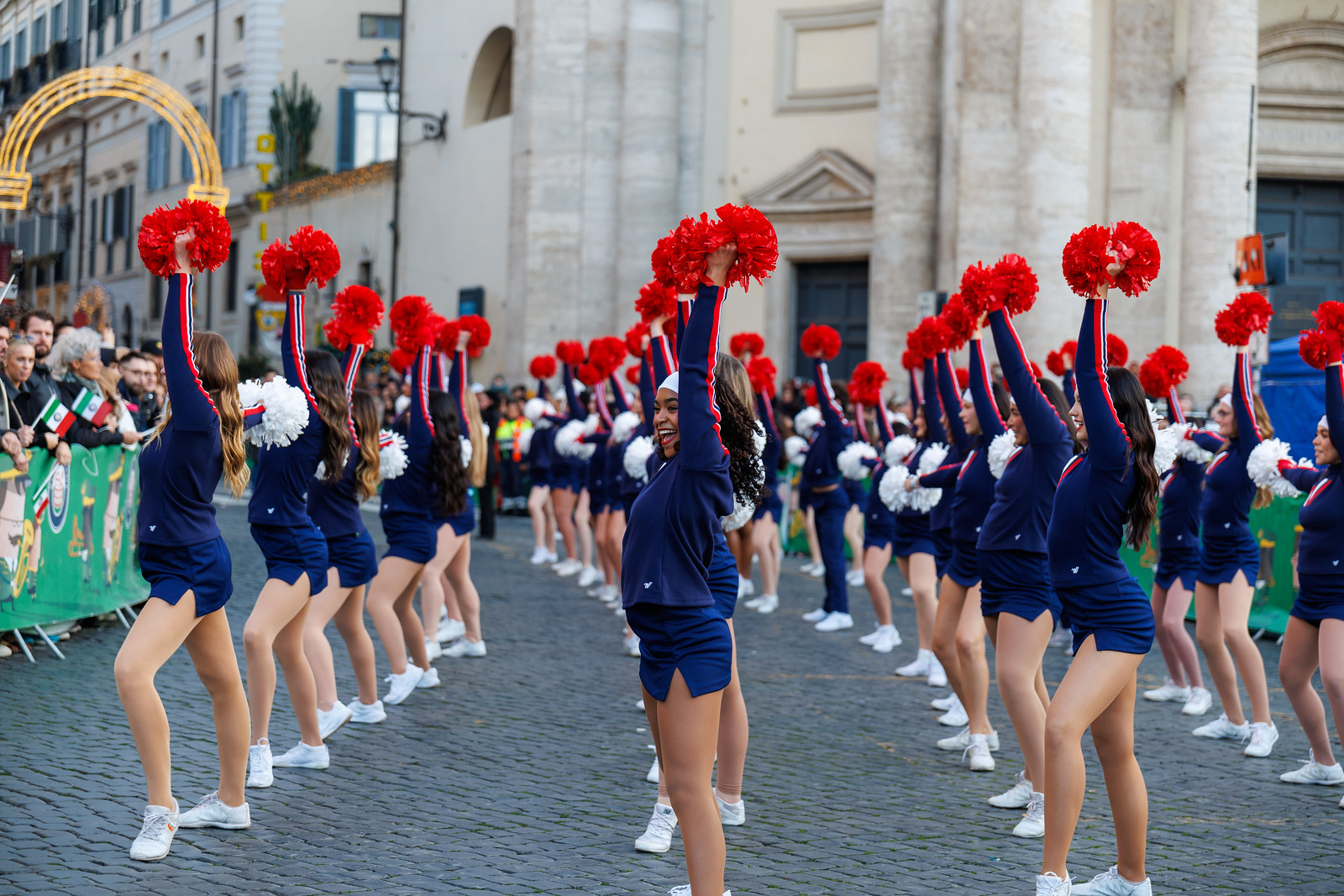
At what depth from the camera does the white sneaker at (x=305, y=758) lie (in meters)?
6.94

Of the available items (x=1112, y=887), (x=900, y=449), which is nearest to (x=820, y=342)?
(x=900, y=449)

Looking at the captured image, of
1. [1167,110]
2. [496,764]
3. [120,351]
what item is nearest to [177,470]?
[496,764]

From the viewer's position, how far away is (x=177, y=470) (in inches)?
221

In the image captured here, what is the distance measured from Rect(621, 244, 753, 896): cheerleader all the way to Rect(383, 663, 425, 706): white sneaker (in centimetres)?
434

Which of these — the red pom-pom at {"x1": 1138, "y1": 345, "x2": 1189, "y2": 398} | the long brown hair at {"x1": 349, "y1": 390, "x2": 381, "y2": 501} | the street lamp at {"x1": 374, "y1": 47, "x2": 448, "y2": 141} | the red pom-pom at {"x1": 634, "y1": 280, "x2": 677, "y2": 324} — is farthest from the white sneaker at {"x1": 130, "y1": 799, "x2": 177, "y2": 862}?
the street lamp at {"x1": 374, "y1": 47, "x2": 448, "y2": 141}

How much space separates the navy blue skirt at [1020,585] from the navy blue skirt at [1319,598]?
4.68ft

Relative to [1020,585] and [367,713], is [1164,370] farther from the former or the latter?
[367,713]

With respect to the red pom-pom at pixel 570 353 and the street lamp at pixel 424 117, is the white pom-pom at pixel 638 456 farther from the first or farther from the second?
the street lamp at pixel 424 117

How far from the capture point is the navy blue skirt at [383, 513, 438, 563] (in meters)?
8.70

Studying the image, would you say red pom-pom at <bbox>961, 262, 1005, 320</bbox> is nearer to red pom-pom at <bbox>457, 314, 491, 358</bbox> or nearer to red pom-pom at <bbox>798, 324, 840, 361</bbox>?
red pom-pom at <bbox>457, 314, 491, 358</bbox>

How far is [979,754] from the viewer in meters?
7.48

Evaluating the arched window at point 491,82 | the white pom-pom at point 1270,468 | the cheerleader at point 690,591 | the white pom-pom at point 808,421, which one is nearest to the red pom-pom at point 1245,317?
the white pom-pom at point 1270,468

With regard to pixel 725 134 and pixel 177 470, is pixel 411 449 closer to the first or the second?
pixel 177 470

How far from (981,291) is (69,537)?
6583 mm
